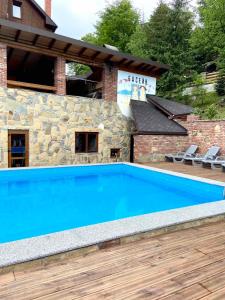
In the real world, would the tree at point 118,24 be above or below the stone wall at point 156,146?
above

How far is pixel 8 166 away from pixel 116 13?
81.7 feet

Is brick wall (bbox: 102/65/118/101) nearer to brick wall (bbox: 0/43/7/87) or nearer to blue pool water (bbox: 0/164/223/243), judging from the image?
blue pool water (bbox: 0/164/223/243)

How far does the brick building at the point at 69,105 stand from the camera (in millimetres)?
10008

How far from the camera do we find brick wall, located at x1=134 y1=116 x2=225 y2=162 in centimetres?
1205

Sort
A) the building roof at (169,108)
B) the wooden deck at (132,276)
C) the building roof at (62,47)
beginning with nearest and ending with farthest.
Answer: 1. the wooden deck at (132,276)
2. the building roof at (62,47)
3. the building roof at (169,108)

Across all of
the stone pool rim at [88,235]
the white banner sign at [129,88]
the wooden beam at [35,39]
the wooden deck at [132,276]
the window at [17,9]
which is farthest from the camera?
the window at [17,9]

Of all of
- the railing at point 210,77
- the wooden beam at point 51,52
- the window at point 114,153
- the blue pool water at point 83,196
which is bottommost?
the blue pool water at point 83,196

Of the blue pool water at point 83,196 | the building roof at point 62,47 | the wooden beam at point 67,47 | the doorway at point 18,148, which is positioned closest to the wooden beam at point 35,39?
the building roof at point 62,47

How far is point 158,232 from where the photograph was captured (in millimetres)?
3707

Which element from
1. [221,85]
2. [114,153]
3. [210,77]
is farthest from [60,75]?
[210,77]

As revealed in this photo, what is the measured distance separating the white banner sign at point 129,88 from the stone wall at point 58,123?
548 mm

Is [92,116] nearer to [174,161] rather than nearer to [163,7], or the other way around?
A: [174,161]

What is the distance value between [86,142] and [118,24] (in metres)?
21.5

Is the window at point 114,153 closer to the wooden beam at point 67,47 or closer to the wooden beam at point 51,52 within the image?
the wooden beam at point 51,52
